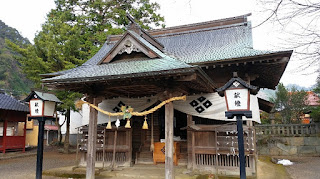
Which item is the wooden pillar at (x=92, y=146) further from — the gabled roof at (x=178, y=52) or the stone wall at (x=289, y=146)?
the stone wall at (x=289, y=146)

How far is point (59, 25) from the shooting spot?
53.7ft

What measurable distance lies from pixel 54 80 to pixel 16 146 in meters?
13.3

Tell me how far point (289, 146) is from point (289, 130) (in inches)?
45.4

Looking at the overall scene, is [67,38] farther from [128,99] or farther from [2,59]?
[2,59]

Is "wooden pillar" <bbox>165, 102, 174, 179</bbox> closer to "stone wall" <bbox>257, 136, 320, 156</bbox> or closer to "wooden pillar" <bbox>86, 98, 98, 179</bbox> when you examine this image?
"wooden pillar" <bbox>86, 98, 98, 179</bbox>

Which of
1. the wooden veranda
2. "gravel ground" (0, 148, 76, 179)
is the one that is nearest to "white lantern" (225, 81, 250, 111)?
the wooden veranda

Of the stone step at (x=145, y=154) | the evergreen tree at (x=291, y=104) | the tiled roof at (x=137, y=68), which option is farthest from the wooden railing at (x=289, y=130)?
the tiled roof at (x=137, y=68)

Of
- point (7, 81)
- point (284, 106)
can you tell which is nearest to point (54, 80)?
point (284, 106)

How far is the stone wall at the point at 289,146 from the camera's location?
15023 millimetres

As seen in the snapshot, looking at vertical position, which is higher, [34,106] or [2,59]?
[2,59]

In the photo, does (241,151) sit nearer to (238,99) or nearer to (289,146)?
(238,99)

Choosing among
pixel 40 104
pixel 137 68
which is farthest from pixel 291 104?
pixel 40 104

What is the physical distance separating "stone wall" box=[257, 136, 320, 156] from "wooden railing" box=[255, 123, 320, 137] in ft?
1.28

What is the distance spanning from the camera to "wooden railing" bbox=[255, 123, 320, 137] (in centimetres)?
1539
